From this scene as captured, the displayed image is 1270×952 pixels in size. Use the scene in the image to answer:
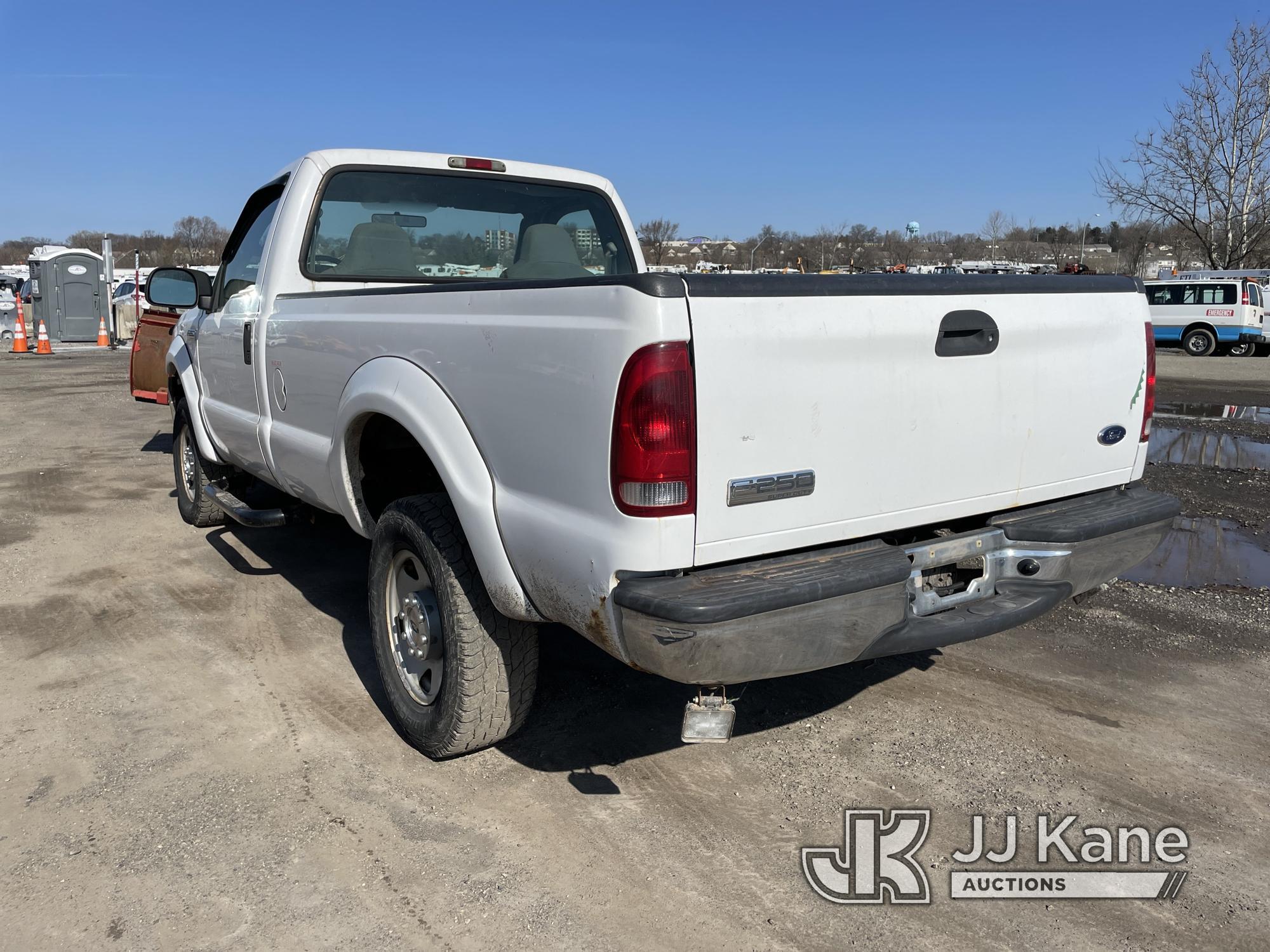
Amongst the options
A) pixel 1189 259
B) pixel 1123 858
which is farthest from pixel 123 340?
pixel 1189 259

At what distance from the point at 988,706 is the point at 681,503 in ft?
6.93

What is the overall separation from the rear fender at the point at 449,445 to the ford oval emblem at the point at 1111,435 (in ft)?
6.66

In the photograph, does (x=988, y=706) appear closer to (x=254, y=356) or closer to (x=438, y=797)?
(x=438, y=797)

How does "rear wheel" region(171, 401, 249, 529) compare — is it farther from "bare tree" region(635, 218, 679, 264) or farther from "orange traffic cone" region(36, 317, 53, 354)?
"orange traffic cone" region(36, 317, 53, 354)

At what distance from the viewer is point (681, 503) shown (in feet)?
7.97

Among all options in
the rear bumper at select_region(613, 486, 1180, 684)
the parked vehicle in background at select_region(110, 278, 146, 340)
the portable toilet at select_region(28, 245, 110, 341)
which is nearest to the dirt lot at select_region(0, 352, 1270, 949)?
the rear bumper at select_region(613, 486, 1180, 684)

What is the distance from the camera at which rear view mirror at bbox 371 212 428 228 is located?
15.4 feet

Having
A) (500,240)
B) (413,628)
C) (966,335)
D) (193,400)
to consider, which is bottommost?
(413,628)

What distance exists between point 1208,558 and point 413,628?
4.91m

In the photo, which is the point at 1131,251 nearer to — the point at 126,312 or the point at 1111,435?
the point at 126,312

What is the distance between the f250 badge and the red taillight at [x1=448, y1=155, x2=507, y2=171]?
9.95ft

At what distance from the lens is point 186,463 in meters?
6.60

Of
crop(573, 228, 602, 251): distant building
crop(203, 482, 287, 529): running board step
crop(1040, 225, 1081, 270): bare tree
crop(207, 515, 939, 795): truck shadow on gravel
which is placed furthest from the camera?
crop(1040, 225, 1081, 270): bare tree

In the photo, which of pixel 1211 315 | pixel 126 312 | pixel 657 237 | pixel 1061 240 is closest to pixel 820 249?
pixel 657 237
